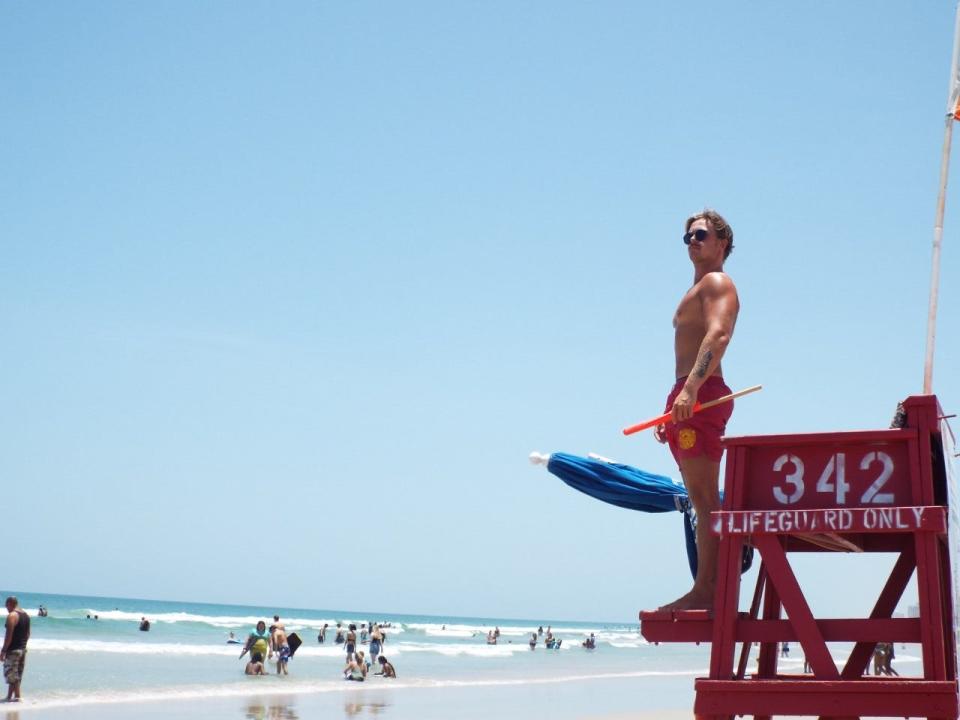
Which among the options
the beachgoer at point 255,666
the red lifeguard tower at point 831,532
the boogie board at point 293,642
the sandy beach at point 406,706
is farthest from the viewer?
the boogie board at point 293,642

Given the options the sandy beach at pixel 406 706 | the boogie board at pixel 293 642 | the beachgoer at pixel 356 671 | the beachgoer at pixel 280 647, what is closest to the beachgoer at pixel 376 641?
the boogie board at pixel 293 642

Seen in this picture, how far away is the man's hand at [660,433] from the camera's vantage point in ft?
→ 16.8

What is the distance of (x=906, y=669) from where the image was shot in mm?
34562

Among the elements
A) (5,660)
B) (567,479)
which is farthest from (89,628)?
(567,479)

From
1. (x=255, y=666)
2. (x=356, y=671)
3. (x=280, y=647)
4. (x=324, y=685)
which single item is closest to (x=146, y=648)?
(x=280, y=647)

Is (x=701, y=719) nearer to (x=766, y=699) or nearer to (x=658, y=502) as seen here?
(x=766, y=699)

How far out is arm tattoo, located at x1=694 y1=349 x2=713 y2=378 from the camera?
4680 millimetres

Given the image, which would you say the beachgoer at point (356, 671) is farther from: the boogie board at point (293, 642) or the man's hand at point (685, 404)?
the man's hand at point (685, 404)

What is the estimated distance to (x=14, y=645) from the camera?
15664 mm

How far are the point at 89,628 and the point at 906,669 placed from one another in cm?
3663

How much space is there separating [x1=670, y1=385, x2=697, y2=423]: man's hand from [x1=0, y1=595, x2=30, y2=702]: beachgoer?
42.9ft

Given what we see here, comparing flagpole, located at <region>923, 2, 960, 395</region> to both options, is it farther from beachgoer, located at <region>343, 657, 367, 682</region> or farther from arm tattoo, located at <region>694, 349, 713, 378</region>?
beachgoer, located at <region>343, 657, 367, 682</region>

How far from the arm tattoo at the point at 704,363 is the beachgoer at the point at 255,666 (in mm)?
21812

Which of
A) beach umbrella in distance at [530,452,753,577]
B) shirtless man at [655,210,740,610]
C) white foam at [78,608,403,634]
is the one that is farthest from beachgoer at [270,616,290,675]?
white foam at [78,608,403,634]
